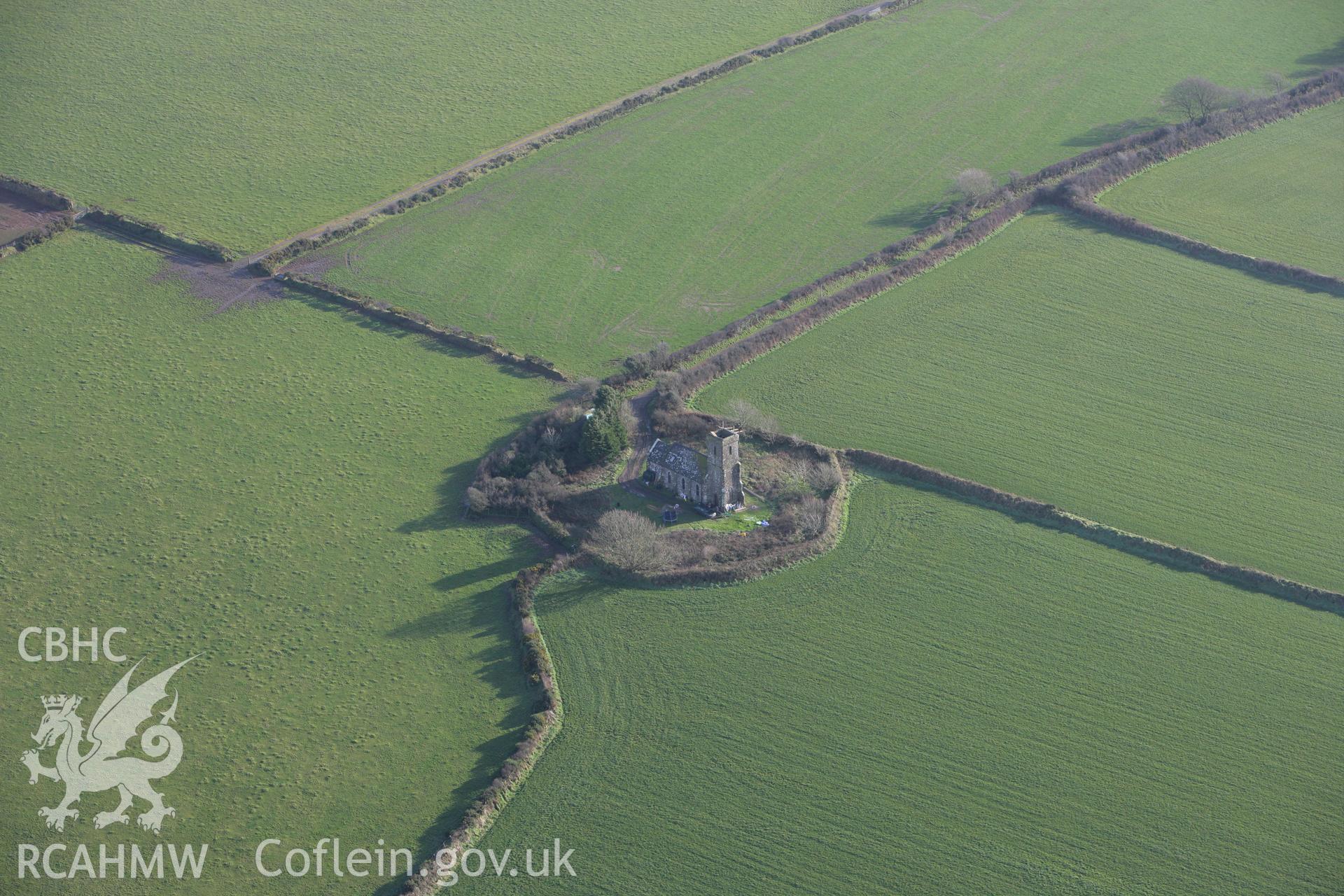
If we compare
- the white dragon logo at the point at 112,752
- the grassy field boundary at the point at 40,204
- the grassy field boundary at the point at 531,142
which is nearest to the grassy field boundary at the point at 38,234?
the grassy field boundary at the point at 40,204

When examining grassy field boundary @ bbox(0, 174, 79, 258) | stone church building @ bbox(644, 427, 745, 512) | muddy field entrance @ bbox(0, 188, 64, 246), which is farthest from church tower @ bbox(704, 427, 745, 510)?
muddy field entrance @ bbox(0, 188, 64, 246)

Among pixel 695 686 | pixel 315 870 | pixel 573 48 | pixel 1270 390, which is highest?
pixel 573 48

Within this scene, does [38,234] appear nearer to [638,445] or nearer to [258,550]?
[258,550]

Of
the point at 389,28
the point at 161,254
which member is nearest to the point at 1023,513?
the point at 161,254

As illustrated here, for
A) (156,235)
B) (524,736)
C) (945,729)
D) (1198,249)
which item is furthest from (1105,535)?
(156,235)

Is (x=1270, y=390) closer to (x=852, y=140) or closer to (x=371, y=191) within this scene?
(x=852, y=140)

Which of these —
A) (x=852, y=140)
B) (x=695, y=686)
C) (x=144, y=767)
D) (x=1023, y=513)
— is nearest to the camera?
(x=144, y=767)
